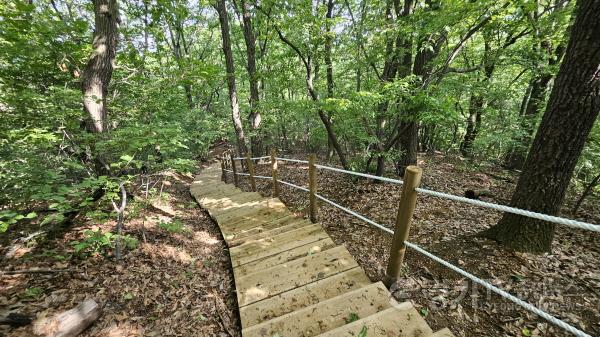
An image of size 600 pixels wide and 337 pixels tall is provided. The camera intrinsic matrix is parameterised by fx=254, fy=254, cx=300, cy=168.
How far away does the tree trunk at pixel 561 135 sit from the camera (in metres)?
2.67

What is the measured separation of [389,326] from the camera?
2021 mm

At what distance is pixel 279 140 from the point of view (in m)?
21.6

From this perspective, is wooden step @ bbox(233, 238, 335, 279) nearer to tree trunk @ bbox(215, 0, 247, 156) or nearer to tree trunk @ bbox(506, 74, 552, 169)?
tree trunk @ bbox(215, 0, 247, 156)

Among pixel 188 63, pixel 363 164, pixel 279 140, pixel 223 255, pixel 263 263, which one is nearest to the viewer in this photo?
pixel 263 263

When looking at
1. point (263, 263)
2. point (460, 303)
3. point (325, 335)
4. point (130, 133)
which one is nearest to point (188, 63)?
point (130, 133)

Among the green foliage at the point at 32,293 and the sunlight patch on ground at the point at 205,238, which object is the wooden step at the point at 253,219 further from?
the green foliage at the point at 32,293

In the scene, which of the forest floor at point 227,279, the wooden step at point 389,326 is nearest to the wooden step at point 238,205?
the forest floor at point 227,279

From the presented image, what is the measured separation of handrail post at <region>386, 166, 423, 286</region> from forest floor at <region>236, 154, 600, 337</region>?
0.89 feet

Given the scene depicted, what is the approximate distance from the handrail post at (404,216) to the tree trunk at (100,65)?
16.5ft

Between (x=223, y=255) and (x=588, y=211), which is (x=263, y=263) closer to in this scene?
(x=223, y=255)

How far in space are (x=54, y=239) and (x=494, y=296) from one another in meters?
5.63

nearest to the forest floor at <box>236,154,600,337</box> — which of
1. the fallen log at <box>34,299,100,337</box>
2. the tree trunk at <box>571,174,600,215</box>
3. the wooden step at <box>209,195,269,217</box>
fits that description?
the tree trunk at <box>571,174,600,215</box>

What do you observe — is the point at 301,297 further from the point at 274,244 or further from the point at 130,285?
the point at 130,285

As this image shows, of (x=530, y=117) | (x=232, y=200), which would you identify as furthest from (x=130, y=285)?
(x=530, y=117)
